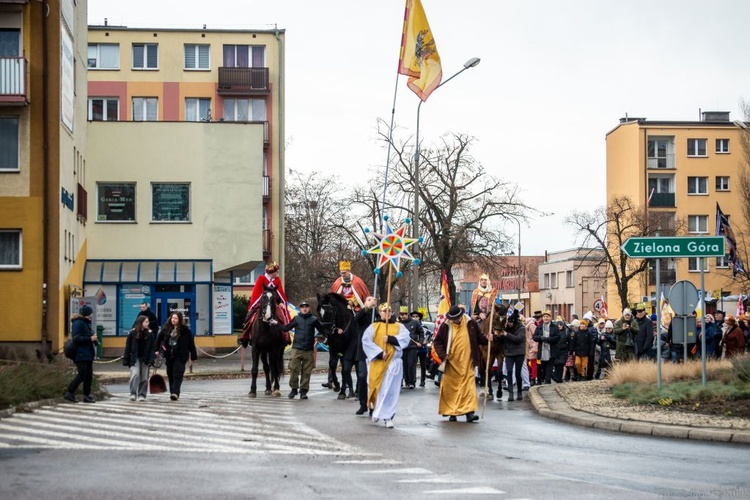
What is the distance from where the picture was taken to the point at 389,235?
23.3 m

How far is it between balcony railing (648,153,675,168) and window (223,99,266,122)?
32.7 metres

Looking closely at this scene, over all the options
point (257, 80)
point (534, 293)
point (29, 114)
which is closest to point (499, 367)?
point (29, 114)

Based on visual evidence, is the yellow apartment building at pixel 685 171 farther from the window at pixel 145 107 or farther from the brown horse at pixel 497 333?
the brown horse at pixel 497 333

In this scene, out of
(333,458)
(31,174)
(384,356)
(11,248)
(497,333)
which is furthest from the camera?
(11,248)

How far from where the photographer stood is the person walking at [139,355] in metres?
21.5

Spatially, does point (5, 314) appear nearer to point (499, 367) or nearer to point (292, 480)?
point (499, 367)

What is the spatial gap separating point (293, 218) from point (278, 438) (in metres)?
65.1

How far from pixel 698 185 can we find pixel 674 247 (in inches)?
2685

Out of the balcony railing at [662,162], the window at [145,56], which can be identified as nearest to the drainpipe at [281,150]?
the window at [145,56]

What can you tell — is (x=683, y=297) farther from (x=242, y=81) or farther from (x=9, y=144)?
(x=242, y=81)

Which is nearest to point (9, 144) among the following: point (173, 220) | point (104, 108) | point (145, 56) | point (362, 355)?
point (173, 220)

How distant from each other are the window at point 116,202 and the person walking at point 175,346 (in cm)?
2488

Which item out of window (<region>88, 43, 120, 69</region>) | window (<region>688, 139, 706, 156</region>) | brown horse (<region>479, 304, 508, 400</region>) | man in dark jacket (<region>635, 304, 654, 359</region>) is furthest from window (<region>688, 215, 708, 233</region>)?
brown horse (<region>479, 304, 508, 400</region>)

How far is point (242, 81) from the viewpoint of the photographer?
63.6 metres
